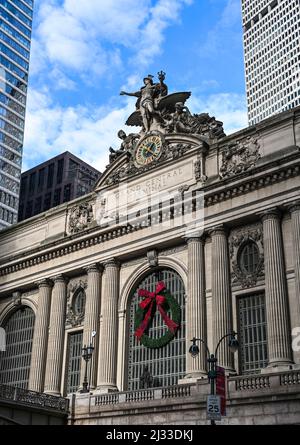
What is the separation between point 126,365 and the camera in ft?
133

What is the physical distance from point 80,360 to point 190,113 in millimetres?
19259

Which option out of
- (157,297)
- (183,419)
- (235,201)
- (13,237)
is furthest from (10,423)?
(13,237)

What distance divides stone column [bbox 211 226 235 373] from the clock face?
29.7 ft

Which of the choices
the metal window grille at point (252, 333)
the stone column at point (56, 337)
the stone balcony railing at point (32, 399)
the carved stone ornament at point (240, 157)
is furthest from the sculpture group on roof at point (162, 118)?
the stone balcony railing at point (32, 399)

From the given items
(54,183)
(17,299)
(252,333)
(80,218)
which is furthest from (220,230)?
(54,183)

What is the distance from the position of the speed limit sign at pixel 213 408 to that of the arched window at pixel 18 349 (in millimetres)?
25892

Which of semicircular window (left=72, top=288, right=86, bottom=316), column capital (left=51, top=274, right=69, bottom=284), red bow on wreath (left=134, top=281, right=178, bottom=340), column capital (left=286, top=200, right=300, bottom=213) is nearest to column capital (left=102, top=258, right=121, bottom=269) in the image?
red bow on wreath (left=134, top=281, right=178, bottom=340)

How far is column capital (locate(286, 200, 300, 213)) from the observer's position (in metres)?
34.9

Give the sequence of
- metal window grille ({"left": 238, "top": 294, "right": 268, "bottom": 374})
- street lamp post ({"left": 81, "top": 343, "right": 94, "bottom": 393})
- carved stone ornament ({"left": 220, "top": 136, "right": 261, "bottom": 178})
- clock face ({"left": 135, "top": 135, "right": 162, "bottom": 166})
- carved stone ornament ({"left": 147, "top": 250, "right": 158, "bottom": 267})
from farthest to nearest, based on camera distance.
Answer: clock face ({"left": 135, "top": 135, "right": 162, "bottom": 166}) → carved stone ornament ({"left": 147, "top": 250, "right": 158, "bottom": 267}) → carved stone ornament ({"left": 220, "top": 136, "right": 261, "bottom": 178}) → street lamp post ({"left": 81, "top": 343, "right": 94, "bottom": 393}) → metal window grille ({"left": 238, "top": 294, "right": 268, "bottom": 374})

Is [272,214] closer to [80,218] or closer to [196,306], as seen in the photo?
[196,306]

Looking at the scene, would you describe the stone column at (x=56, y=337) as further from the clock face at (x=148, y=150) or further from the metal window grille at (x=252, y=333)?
the metal window grille at (x=252, y=333)

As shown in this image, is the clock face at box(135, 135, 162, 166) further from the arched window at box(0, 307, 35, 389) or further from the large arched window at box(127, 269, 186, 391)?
the arched window at box(0, 307, 35, 389)

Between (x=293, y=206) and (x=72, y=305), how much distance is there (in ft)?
62.4

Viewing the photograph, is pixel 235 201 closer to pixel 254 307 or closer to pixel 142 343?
pixel 254 307
